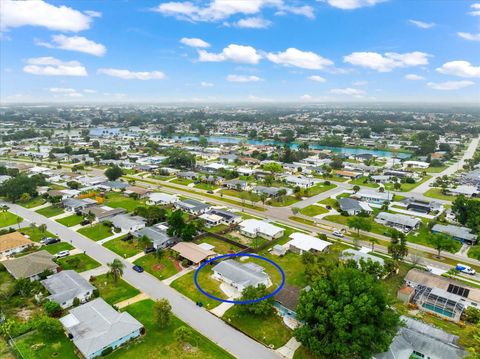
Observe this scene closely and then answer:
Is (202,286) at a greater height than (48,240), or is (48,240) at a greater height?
(48,240)

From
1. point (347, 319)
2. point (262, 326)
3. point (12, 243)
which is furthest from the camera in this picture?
point (12, 243)

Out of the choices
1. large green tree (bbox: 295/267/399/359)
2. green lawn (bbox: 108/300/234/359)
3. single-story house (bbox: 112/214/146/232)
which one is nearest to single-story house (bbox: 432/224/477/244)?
large green tree (bbox: 295/267/399/359)

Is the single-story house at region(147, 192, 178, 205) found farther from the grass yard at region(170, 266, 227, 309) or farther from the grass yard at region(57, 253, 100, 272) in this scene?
the grass yard at region(170, 266, 227, 309)

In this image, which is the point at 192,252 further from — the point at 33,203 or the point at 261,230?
the point at 33,203

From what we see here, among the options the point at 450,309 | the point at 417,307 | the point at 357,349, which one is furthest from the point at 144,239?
the point at 450,309

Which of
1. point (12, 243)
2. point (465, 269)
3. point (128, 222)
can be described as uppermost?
point (128, 222)

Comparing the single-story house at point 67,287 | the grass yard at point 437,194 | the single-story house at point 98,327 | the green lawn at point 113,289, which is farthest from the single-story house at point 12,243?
the grass yard at point 437,194

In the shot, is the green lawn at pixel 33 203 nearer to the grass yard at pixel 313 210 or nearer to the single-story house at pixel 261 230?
the single-story house at pixel 261 230

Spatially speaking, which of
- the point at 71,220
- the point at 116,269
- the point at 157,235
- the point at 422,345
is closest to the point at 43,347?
the point at 116,269
